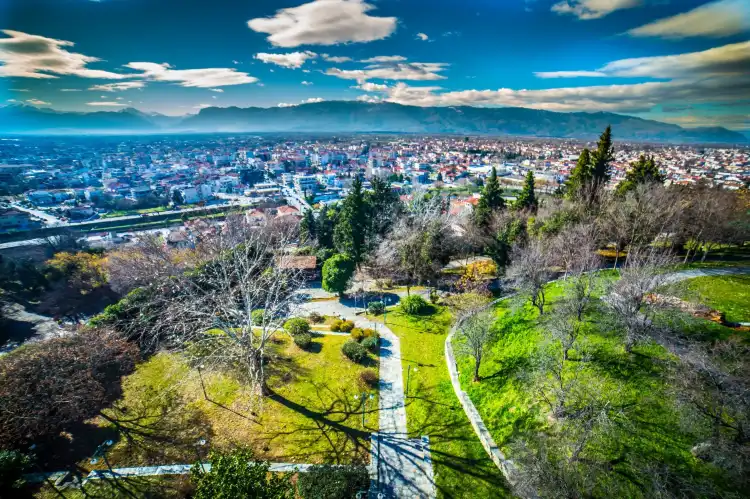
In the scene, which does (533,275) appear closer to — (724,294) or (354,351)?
(724,294)

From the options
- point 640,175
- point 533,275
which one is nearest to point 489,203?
point 640,175

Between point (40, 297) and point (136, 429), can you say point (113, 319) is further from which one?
point (40, 297)

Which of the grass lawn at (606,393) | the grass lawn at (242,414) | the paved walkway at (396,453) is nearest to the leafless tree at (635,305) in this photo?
the grass lawn at (606,393)

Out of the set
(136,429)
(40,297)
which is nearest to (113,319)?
(136,429)

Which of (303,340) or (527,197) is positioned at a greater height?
(527,197)

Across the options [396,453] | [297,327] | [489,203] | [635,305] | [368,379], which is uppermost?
[489,203]

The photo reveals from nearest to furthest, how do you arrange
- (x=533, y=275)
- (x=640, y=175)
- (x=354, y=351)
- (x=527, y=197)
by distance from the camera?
(x=354, y=351) < (x=533, y=275) < (x=640, y=175) < (x=527, y=197)

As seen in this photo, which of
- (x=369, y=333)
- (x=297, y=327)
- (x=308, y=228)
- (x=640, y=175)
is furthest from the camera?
(x=308, y=228)
